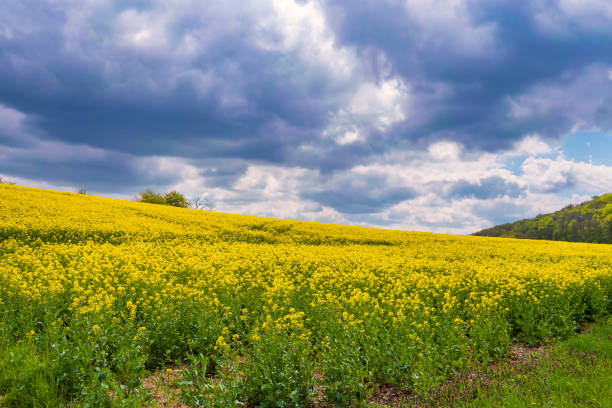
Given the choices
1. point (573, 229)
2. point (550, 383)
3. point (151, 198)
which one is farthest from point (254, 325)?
point (573, 229)

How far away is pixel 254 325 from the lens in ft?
29.2

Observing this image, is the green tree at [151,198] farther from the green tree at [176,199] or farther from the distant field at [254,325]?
the distant field at [254,325]

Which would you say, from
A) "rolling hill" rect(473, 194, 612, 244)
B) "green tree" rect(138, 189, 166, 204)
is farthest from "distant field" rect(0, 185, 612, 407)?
"rolling hill" rect(473, 194, 612, 244)

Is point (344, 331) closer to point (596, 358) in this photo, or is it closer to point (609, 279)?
point (596, 358)

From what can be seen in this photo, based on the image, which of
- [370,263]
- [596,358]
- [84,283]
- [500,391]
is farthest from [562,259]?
[84,283]

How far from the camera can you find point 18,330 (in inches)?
345

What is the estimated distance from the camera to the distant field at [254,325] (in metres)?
6.14

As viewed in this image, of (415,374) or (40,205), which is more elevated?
(40,205)

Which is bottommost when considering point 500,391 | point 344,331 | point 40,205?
point 500,391

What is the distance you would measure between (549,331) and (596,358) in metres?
1.98

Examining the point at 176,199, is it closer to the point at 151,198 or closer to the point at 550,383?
the point at 151,198

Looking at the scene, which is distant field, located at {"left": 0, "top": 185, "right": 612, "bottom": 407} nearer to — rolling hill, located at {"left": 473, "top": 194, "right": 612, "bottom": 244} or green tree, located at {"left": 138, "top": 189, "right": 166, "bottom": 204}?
green tree, located at {"left": 138, "top": 189, "right": 166, "bottom": 204}

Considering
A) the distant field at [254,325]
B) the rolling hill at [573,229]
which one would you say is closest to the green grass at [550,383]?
the distant field at [254,325]

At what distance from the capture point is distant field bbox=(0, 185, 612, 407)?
6.14 meters
